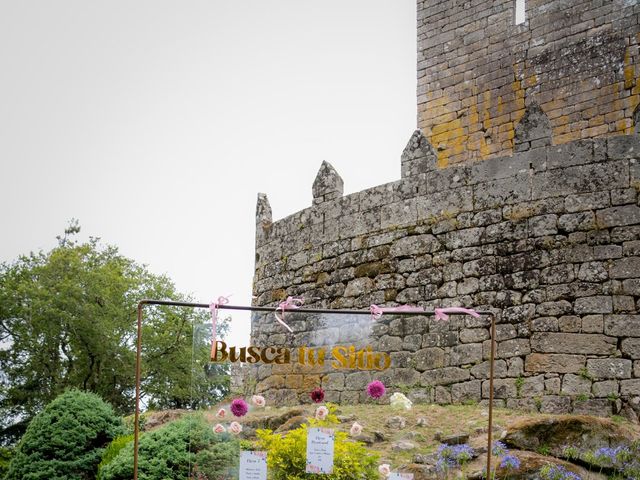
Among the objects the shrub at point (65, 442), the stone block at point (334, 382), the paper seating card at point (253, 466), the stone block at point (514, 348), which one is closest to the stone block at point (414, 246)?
the stone block at point (514, 348)

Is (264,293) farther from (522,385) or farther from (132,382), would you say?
(132,382)

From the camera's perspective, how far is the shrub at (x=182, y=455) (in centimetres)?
648

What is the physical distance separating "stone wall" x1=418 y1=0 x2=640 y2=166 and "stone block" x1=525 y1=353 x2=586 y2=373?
380 cm

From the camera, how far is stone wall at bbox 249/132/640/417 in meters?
8.26

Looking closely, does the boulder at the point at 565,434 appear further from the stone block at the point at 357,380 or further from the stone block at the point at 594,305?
the stone block at the point at 357,380

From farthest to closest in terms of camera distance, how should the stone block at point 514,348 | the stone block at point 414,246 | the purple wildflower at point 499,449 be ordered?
the stone block at point 414,246
the stone block at point 514,348
the purple wildflower at point 499,449

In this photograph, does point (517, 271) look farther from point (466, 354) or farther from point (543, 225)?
point (466, 354)

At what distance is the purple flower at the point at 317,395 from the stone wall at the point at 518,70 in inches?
233

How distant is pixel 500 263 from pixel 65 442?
5.10 m

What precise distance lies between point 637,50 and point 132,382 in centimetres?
1841

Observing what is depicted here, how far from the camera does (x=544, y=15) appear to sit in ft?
42.5

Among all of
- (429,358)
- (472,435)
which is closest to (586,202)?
(429,358)

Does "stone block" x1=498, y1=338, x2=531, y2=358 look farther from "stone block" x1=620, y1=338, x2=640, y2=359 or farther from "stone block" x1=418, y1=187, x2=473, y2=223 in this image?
"stone block" x1=418, y1=187, x2=473, y2=223

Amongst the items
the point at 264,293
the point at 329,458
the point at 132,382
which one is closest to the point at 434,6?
the point at 264,293
